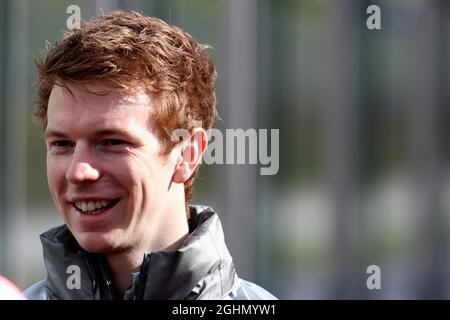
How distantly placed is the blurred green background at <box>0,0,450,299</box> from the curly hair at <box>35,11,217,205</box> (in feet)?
3.36

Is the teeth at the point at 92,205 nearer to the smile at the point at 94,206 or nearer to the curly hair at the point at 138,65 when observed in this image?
the smile at the point at 94,206

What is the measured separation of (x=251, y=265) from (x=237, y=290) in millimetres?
1413

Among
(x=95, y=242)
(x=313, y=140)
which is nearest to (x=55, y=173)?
(x=95, y=242)

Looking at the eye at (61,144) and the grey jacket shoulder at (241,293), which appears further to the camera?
the grey jacket shoulder at (241,293)

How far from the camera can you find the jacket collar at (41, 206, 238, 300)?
1771 millimetres

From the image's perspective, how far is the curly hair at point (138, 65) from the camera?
1.82 meters

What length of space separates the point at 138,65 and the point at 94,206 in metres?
0.34

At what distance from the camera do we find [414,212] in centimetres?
388

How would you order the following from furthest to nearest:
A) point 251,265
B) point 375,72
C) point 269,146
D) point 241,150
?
point 375,72 → point 251,265 → point 269,146 → point 241,150

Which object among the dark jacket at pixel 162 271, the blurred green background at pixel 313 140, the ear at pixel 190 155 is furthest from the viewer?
the blurred green background at pixel 313 140

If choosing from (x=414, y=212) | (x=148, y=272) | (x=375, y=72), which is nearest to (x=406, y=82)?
(x=375, y=72)

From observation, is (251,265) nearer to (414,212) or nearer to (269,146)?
(269,146)

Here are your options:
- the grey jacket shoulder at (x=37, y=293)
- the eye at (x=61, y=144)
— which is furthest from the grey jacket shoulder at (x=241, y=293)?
the eye at (x=61, y=144)

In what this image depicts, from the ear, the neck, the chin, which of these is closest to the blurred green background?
the ear
